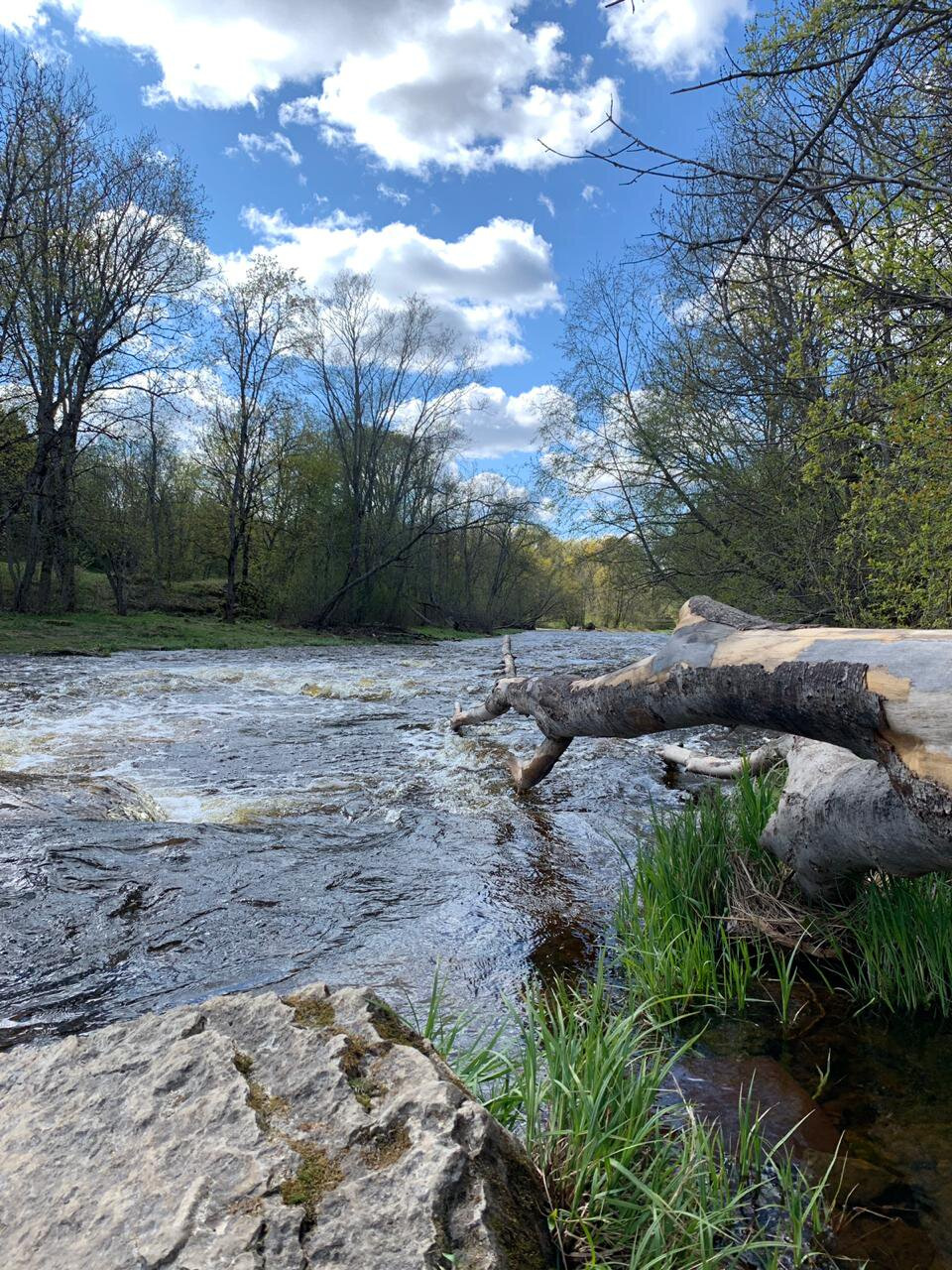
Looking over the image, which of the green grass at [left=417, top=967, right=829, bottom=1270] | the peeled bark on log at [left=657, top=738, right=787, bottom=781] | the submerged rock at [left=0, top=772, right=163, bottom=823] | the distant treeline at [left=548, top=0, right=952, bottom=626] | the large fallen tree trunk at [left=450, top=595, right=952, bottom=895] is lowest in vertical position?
the submerged rock at [left=0, top=772, right=163, bottom=823]

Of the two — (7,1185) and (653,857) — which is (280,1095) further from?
(653,857)

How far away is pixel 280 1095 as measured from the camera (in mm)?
1576

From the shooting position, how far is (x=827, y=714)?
2.29 meters

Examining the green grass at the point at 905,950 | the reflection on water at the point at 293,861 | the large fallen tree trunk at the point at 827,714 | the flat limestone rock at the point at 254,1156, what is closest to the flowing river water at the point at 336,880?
the reflection on water at the point at 293,861

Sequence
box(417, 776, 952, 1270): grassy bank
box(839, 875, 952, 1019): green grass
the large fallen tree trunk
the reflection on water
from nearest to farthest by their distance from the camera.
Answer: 1. box(417, 776, 952, 1270): grassy bank
2. the large fallen tree trunk
3. box(839, 875, 952, 1019): green grass
4. the reflection on water

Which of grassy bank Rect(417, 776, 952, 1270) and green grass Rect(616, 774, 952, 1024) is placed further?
green grass Rect(616, 774, 952, 1024)

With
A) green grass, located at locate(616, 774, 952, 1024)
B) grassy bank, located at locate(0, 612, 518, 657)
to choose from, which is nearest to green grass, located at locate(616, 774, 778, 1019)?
green grass, located at locate(616, 774, 952, 1024)

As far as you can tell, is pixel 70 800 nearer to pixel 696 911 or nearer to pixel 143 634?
pixel 696 911

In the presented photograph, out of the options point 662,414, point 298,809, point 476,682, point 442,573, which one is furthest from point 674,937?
point 442,573

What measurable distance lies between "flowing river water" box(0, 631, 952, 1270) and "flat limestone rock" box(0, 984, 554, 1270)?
1.15 meters

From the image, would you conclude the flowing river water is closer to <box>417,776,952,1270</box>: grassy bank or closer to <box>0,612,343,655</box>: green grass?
<box>417,776,952,1270</box>: grassy bank

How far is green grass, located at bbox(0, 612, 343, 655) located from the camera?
16.8m

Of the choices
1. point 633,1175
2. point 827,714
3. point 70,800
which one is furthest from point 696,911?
point 70,800

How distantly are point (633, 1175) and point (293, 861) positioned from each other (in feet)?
11.0
